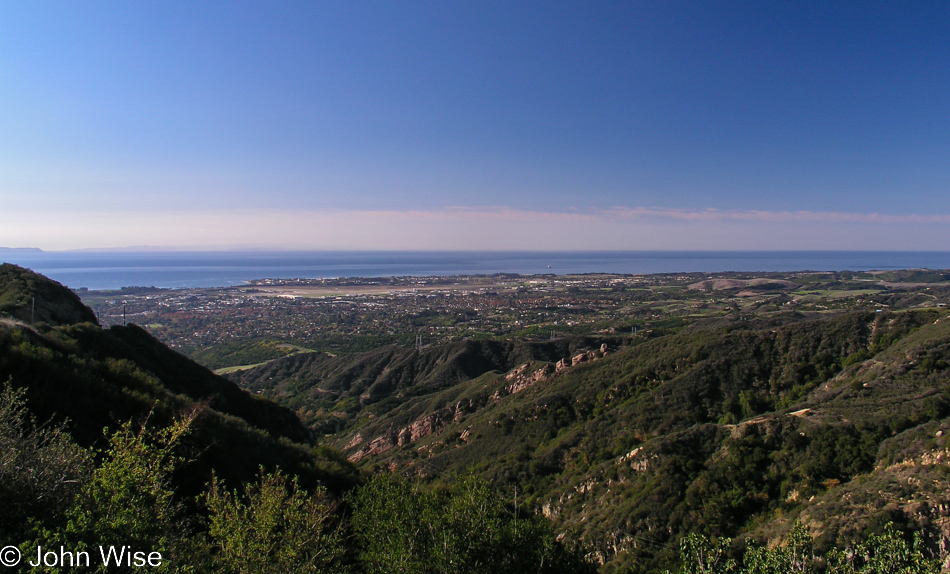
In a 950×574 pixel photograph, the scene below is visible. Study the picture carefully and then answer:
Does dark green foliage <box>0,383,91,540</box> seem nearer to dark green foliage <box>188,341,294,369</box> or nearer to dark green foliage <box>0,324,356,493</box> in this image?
dark green foliage <box>0,324,356,493</box>

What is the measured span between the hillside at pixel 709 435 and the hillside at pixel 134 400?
34.2 feet

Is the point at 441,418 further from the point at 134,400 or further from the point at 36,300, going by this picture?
the point at 36,300

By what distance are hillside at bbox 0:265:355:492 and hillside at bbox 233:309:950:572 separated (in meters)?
10.4

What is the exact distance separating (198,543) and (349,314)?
11271 cm

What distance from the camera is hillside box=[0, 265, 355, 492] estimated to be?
48.9ft

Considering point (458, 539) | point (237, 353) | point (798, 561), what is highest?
point (798, 561)

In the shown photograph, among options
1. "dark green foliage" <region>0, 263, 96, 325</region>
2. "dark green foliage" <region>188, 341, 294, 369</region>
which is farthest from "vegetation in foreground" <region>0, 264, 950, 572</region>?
"dark green foliage" <region>188, 341, 294, 369</region>

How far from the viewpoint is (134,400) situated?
17.0m

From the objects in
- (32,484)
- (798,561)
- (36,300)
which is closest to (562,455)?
(798,561)

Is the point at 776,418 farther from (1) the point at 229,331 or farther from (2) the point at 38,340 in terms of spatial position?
(1) the point at 229,331

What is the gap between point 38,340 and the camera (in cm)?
1884

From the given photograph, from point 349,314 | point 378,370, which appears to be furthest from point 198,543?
point 349,314

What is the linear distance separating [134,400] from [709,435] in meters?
23.7

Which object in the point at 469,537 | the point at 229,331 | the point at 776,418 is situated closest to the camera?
the point at 469,537
